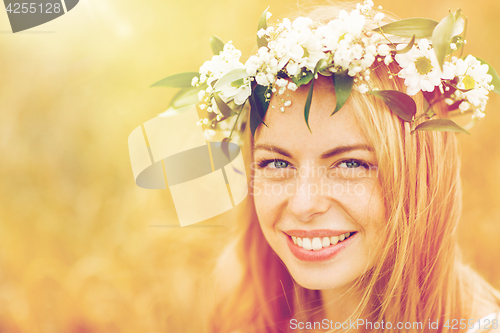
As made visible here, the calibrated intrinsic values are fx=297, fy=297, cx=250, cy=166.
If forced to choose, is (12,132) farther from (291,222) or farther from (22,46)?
(291,222)

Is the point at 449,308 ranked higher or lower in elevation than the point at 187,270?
lower

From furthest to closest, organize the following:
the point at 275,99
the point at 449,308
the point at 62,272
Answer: the point at 62,272 < the point at 449,308 < the point at 275,99

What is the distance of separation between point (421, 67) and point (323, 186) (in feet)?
1.20

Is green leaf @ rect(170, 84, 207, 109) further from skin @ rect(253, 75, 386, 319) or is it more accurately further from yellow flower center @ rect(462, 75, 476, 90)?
yellow flower center @ rect(462, 75, 476, 90)

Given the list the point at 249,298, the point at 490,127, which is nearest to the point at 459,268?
the point at 490,127

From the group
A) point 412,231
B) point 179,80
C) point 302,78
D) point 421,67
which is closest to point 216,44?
point 179,80

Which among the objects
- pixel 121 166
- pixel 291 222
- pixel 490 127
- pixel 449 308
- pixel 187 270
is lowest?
pixel 449 308

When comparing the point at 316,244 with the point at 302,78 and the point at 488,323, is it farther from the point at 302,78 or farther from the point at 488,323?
the point at 488,323

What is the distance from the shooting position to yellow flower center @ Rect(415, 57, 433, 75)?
0.70m

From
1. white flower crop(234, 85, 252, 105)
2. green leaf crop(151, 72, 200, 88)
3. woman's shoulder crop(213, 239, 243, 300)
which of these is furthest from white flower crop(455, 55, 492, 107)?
woman's shoulder crop(213, 239, 243, 300)

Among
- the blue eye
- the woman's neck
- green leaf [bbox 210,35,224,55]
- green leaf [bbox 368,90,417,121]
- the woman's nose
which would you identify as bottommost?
the woman's neck

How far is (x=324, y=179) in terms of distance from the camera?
2.58 ft

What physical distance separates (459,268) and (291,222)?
2.28ft

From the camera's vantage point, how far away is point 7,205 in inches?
46.4
